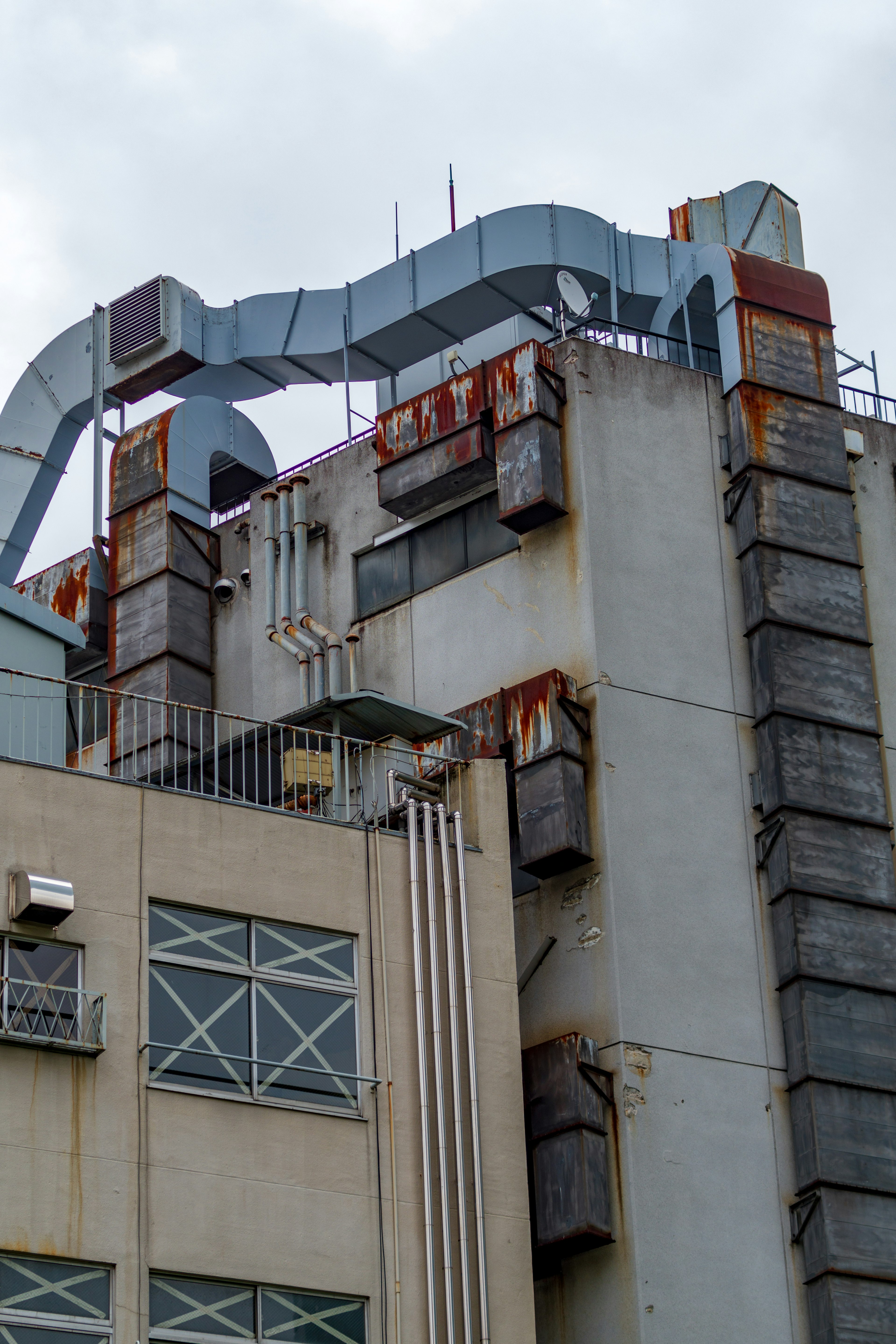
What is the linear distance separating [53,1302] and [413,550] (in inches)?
607

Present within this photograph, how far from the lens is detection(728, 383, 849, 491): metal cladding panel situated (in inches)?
1237

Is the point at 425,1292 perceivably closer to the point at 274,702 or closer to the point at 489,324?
the point at 274,702

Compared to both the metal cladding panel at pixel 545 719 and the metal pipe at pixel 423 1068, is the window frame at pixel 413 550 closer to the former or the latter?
the metal cladding panel at pixel 545 719

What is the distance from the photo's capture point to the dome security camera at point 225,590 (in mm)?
36344

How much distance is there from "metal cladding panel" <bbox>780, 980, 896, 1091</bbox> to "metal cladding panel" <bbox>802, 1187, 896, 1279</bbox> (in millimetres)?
1539

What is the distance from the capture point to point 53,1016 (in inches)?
872

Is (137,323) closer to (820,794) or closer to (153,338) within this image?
(153,338)

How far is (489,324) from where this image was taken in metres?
37.7

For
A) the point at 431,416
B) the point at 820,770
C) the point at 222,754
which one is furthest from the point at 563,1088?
the point at 431,416

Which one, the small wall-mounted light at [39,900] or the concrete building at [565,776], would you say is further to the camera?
the concrete building at [565,776]

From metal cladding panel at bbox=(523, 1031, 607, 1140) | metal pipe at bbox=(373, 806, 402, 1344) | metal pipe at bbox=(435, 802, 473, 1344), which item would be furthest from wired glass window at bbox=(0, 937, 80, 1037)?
metal cladding panel at bbox=(523, 1031, 607, 1140)

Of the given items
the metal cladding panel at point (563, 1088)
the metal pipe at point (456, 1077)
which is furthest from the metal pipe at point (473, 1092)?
the metal cladding panel at point (563, 1088)

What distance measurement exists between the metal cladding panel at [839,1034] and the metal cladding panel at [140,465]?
584 inches

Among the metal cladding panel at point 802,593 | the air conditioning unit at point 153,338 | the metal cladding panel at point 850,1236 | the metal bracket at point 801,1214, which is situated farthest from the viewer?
the air conditioning unit at point 153,338
